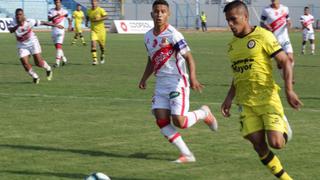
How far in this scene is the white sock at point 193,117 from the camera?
9.98m

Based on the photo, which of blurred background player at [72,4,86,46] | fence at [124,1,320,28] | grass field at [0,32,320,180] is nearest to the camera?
grass field at [0,32,320,180]

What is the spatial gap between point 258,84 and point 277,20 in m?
12.1

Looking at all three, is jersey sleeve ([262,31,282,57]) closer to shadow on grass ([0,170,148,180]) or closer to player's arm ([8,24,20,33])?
shadow on grass ([0,170,148,180])

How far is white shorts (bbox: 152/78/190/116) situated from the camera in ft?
32.1

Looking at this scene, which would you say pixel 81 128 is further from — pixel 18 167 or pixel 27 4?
pixel 27 4

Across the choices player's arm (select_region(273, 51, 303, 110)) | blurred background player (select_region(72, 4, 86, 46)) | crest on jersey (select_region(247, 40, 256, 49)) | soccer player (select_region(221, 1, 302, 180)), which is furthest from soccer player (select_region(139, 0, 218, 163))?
blurred background player (select_region(72, 4, 86, 46))

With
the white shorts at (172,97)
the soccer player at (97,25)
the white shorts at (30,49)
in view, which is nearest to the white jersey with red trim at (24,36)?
the white shorts at (30,49)

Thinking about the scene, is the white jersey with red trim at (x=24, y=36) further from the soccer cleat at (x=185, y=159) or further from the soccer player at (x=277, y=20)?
the soccer cleat at (x=185, y=159)

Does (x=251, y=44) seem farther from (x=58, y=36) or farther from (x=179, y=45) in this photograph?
(x=58, y=36)

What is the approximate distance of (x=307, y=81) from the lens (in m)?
21.4

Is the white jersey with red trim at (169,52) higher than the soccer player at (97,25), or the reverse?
the white jersey with red trim at (169,52)

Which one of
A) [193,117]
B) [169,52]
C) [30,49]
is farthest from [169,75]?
[30,49]

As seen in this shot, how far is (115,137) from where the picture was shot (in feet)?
37.9

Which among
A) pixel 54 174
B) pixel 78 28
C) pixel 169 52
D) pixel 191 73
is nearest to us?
pixel 54 174
